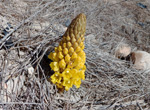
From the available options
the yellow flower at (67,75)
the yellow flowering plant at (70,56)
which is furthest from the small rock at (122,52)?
the yellow flower at (67,75)

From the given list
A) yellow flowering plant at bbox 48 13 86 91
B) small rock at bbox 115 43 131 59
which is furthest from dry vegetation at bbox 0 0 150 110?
yellow flowering plant at bbox 48 13 86 91

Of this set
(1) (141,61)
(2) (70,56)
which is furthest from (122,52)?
(2) (70,56)

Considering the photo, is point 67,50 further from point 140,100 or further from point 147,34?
point 147,34

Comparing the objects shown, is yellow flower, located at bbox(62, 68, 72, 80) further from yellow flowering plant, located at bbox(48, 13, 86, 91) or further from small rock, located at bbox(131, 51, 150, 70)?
small rock, located at bbox(131, 51, 150, 70)

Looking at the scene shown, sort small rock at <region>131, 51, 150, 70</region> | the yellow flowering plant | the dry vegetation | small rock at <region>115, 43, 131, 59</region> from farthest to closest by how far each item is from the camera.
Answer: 1. small rock at <region>115, 43, 131, 59</region>
2. small rock at <region>131, 51, 150, 70</region>
3. the dry vegetation
4. the yellow flowering plant

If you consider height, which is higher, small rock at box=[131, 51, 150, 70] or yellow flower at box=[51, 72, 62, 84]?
small rock at box=[131, 51, 150, 70]

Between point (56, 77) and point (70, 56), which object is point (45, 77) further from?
point (70, 56)

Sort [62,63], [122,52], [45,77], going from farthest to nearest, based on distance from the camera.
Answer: [122,52]
[45,77]
[62,63]

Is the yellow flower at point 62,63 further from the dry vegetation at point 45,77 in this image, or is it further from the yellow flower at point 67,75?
the dry vegetation at point 45,77

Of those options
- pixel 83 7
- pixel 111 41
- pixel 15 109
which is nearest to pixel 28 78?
pixel 15 109
